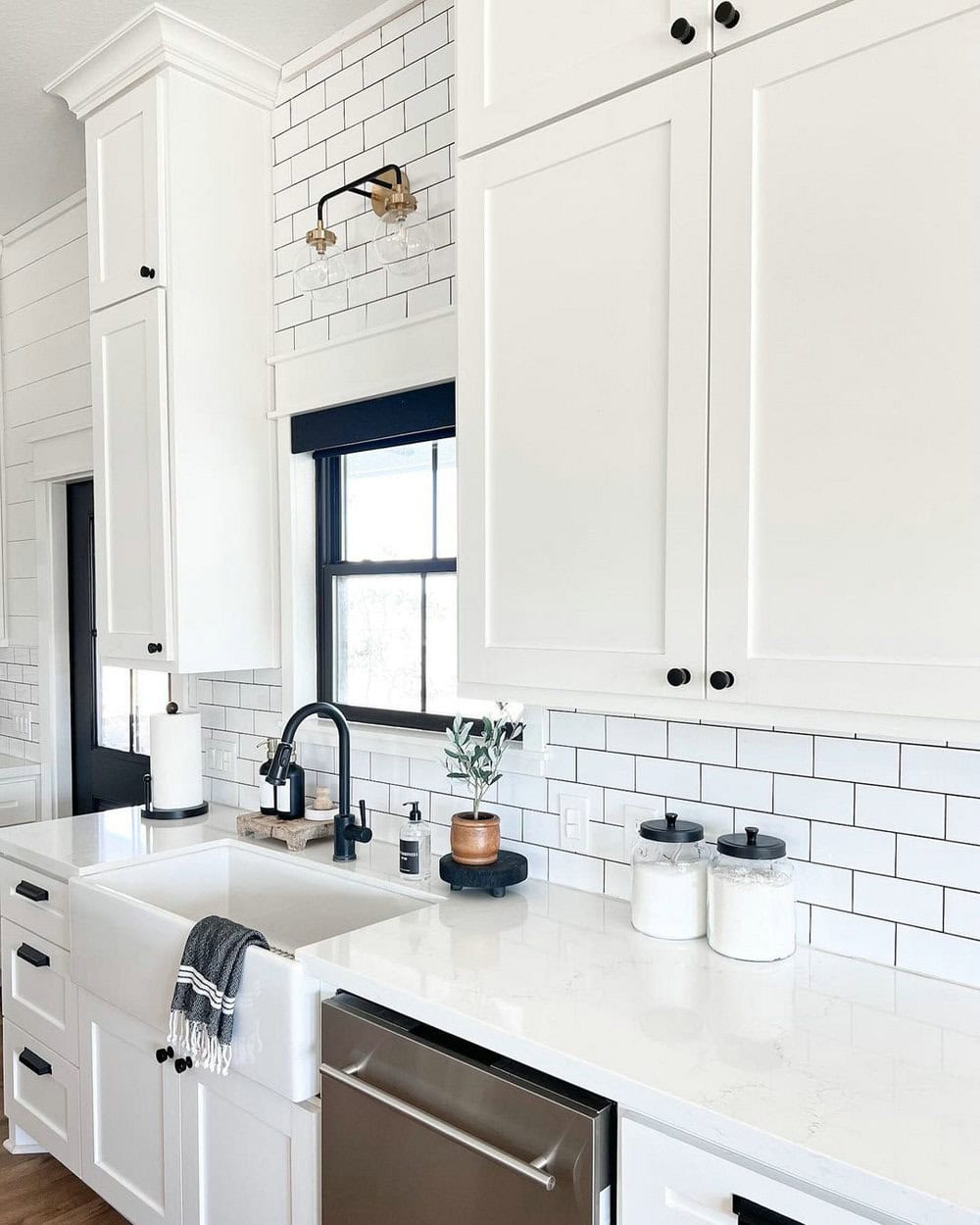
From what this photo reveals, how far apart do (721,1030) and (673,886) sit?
0.37 meters

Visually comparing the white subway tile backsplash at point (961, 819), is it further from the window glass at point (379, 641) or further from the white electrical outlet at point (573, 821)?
the window glass at point (379, 641)

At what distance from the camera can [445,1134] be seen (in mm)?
1380

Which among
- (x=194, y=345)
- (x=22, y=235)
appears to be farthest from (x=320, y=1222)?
(x=22, y=235)

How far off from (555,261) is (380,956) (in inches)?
48.0

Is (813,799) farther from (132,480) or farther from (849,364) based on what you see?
(132,480)

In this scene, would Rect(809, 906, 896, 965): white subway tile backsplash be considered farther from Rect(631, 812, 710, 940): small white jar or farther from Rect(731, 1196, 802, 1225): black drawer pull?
Rect(731, 1196, 802, 1225): black drawer pull

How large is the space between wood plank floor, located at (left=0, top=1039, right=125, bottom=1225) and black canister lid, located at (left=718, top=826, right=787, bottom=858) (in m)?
1.91

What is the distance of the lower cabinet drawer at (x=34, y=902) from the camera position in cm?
234

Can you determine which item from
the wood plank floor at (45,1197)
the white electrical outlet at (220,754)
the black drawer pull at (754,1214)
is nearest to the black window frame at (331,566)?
the white electrical outlet at (220,754)

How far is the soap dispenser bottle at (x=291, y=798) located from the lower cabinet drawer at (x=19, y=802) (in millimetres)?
1769

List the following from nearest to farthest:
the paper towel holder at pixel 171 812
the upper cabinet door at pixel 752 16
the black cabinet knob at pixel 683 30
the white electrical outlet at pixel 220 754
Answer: the upper cabinet door at pixel 752 16, the black cabinet knob at pixel 683 30, the paper towel holder at pixel 171 812, the white electrical outlet at pixel 220 754

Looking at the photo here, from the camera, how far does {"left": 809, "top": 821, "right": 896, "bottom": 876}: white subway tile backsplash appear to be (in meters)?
1.58

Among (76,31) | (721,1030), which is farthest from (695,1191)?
(76,31)

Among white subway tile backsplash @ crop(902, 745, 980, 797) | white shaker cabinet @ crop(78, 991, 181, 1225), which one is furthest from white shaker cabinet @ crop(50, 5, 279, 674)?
white subway tile backsplash @ crop(902, 745, 980, 797)
